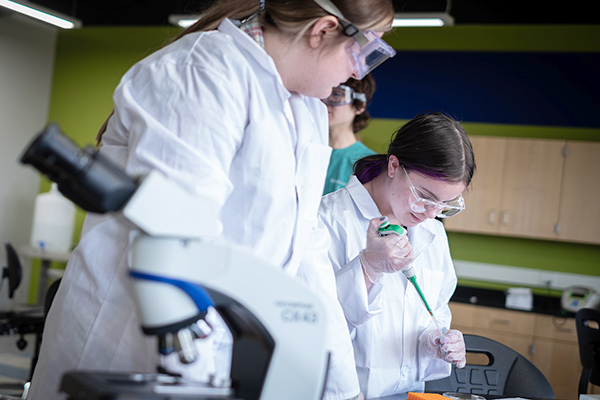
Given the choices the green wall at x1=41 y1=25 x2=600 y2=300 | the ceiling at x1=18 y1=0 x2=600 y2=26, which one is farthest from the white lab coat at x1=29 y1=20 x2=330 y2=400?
the green wall at x1=41 y1=25 x2=600 y2=300

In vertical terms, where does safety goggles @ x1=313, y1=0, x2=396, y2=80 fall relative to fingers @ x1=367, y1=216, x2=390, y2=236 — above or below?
above

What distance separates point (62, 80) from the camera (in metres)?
7.23

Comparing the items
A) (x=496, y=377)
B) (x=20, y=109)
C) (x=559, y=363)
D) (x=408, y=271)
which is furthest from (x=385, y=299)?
(x=20, y=109)

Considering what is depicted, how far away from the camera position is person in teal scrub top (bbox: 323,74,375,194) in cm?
296

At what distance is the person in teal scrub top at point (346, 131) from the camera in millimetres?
2957

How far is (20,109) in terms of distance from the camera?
6.79 metres

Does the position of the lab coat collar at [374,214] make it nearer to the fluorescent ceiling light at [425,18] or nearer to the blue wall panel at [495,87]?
the fluorescent ceiling light at [425,18]

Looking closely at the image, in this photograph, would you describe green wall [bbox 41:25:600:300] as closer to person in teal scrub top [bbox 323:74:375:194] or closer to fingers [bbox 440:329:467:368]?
person in teal scrub top [bbox 323:74:375:194]

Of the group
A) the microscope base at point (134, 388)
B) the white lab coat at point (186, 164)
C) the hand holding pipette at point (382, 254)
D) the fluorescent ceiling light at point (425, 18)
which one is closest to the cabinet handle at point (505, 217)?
the fluorescent ceiling light at point (425, 18)

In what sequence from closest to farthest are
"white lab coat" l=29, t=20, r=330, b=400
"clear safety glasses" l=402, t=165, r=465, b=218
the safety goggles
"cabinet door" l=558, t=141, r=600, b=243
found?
"white lab coat" l=29, t=20, r=330, b=400
the safety goggles
"clear safety glasses" l=402, t=165, r=465, b=218
"cabinet door" l=558, t=141, r=600, b=243

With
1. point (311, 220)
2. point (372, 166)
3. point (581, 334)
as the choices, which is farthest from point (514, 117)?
point (311, 220)

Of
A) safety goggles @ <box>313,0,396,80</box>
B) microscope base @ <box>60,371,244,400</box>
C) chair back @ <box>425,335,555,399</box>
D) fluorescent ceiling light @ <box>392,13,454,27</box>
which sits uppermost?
fluorescent ceiling light @ <box>392,13,454,27</box>

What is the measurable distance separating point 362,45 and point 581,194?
→ 178 inches

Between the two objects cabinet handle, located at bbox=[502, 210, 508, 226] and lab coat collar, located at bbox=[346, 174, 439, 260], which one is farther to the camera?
cabinet handle, located at bbox=[502, 210, 508, 226]
